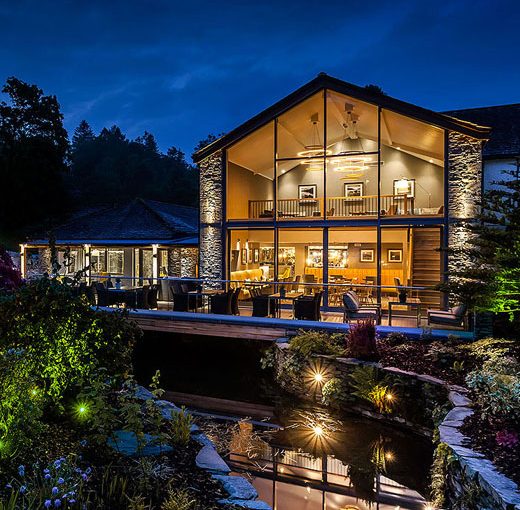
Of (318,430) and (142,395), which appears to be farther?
(318,430)

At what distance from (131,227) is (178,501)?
1752cm

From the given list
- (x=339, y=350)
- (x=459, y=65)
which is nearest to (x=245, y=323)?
(x=339, y=350)

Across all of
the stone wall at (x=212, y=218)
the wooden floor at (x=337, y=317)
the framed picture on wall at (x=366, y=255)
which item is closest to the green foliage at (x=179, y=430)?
the wooden floor at (x=337, y=317)

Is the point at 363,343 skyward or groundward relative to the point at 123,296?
groundward

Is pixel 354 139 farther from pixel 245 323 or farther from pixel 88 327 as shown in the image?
pixel 88 327

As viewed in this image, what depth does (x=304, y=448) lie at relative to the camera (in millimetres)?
6707

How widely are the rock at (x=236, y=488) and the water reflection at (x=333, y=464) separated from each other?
30.5 inches

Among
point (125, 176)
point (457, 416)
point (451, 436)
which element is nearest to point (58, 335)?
point (451, 436)

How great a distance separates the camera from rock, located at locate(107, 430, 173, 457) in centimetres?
479

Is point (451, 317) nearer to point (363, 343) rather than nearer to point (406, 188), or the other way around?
point (363, 343)

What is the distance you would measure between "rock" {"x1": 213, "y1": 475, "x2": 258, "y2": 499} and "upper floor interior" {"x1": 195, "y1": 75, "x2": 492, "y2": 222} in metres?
11.1

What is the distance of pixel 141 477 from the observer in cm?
409

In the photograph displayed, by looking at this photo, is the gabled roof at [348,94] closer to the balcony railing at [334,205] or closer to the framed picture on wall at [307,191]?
the balcony railing at [334,205]

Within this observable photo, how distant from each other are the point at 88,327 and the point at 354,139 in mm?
15189
